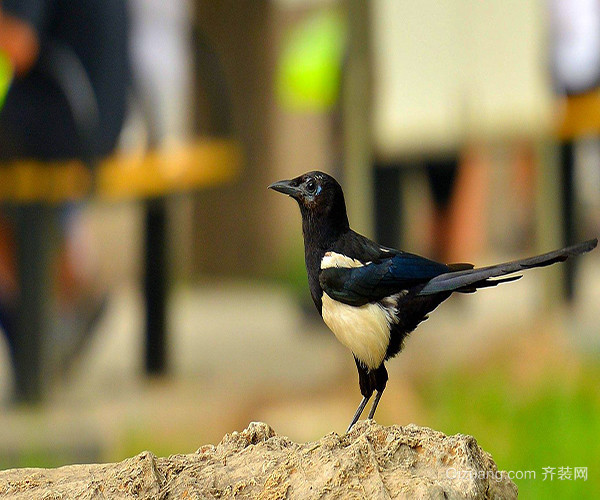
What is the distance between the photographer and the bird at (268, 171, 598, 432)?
4.15 ft

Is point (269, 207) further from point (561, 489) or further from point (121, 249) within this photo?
point (561, 489)

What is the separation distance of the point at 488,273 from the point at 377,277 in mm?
153

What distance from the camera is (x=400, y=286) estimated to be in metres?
1.30

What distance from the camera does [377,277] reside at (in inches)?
51.1

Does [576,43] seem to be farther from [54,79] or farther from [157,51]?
[54,79]

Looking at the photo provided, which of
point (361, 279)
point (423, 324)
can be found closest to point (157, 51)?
point (423, 324)

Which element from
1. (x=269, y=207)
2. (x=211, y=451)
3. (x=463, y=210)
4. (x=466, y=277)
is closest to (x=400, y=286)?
(x=466, y=277)

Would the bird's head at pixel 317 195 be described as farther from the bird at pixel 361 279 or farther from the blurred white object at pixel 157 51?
the blurred white object at pixel 157 51

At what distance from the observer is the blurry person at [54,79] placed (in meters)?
3.67

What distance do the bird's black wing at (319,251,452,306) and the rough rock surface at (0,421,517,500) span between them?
0.63ft

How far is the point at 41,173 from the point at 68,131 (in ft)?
0.74

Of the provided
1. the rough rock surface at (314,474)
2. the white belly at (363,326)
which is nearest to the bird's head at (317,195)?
the white belly at (363,326)

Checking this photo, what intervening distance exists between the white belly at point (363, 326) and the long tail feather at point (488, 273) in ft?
0.20

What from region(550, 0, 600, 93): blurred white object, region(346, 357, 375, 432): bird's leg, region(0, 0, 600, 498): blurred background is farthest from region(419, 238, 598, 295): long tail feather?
region(550, 0, 600, 93): blurred white object
